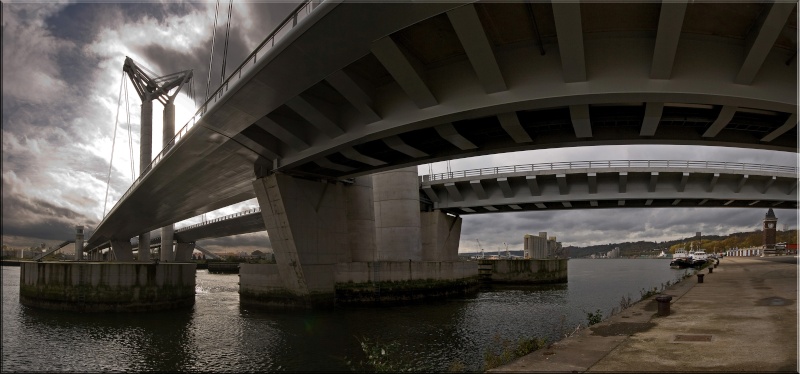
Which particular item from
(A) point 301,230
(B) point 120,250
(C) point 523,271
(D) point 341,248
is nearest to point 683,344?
(A) point 301,230

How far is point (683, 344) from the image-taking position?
1161 cm

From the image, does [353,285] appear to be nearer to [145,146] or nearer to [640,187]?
[640,187]

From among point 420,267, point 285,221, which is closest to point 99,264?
point 285,221

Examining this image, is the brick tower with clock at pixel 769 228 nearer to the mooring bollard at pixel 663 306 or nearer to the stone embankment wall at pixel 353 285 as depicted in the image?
the stone embankment wall at pixel 353 285

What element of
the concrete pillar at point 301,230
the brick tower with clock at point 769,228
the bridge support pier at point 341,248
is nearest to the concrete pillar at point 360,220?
the bridge support pier at point 341,248

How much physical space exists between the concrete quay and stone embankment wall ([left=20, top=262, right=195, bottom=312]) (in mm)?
31824

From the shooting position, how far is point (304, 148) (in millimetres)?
27172

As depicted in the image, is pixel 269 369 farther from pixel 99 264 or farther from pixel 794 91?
pixel 99 264

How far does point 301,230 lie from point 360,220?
8.94 metres

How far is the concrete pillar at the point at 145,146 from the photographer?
3022 inches

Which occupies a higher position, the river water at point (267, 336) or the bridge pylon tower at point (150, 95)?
the bridge pylon tower at point (150, 95)

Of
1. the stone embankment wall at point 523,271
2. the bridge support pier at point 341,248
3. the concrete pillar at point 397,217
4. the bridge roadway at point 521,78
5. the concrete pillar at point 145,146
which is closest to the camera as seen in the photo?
the bridge roadway at point 521,78

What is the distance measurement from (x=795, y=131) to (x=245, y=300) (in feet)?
113

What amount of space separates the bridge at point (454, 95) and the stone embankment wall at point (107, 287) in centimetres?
585
